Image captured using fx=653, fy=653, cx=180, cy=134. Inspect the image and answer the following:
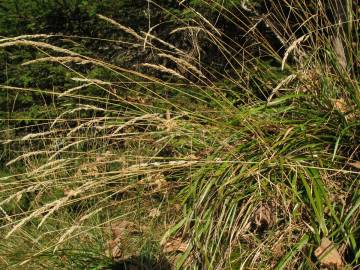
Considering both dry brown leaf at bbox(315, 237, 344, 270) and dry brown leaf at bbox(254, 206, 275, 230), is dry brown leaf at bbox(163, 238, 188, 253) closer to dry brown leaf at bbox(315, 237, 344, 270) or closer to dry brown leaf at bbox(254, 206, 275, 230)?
dry brown leaf at bbox(254, 206, 275, 230)

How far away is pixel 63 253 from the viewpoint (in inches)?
134

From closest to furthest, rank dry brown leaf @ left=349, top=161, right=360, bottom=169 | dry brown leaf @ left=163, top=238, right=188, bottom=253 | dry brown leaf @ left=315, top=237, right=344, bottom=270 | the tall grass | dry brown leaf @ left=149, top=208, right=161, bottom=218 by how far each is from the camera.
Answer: dry brown leaf @ left=315, top=237, right=344, bottom=270
the tall grass
dry brown leaf @ left=349, top=161, right=360, bottom=169
dry brown leaf @ left=163, top=238, right=188, bottom=253
dry brown leaf @ left=149, top=208, right=161, bottom=218

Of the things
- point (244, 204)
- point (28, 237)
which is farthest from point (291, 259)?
point (28, 237)

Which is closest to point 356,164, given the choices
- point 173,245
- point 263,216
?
point 263,216

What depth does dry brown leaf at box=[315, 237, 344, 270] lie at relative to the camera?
283 centimetres

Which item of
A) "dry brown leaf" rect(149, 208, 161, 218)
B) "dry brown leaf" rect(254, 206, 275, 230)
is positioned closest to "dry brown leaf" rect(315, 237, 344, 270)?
"dry brown leaf" rect(254, 206, 275, 230)

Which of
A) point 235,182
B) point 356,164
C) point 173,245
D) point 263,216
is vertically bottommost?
point 173,245

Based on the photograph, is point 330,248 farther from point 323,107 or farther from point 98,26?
point 98,26

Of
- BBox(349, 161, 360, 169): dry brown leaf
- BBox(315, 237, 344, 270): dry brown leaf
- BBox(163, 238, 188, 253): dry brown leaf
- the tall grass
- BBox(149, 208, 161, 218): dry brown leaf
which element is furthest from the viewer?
BBox(149, 208, 161, 218): dry brown leaf

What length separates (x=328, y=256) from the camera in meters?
2.85

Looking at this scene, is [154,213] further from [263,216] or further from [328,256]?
[328,256]

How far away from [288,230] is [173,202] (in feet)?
2.62

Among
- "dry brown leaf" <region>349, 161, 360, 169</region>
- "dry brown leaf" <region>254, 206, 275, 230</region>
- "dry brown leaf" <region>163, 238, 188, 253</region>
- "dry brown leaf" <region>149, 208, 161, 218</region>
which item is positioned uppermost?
"dry brown leaf" <region>349, 161, 360, 169</region>

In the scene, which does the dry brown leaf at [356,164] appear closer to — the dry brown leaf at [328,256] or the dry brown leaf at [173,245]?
the dry brown leaf at [328,256]
